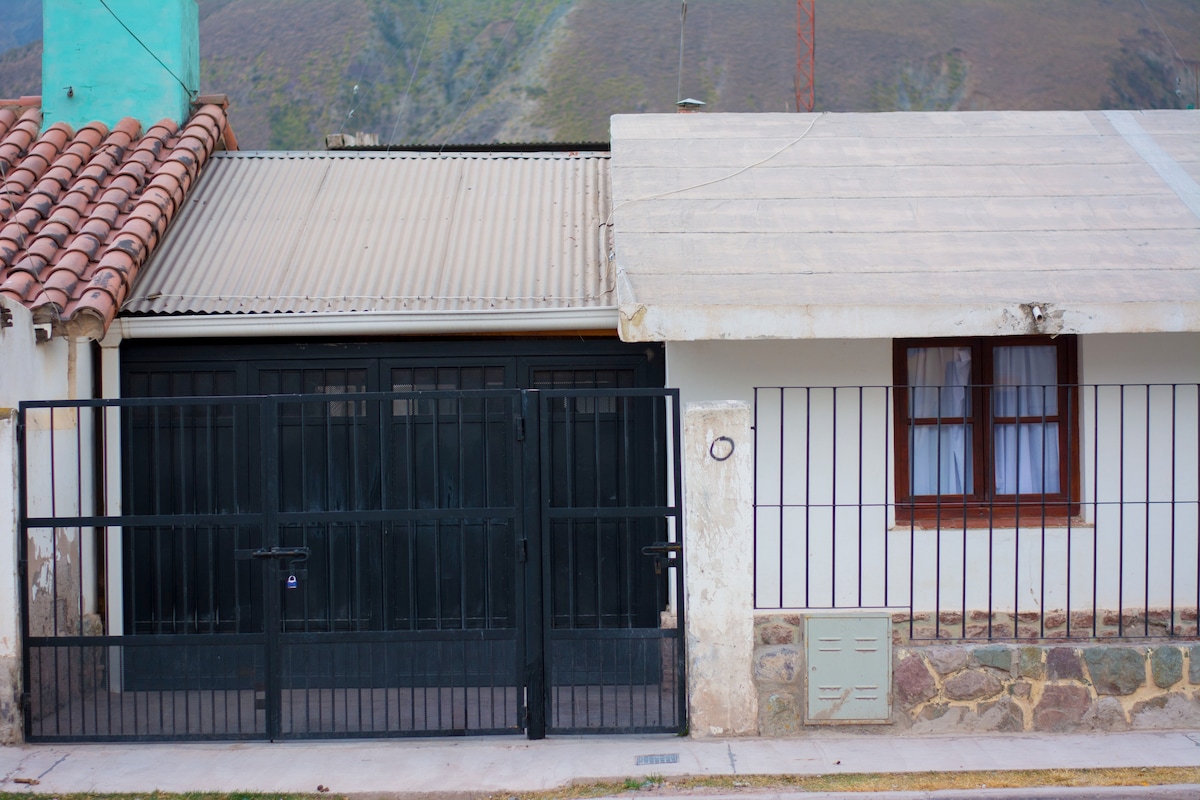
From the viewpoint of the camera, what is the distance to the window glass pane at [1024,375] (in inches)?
296

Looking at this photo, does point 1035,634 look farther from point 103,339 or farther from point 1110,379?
point 103,339

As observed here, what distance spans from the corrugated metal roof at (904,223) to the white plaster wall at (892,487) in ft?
1.99

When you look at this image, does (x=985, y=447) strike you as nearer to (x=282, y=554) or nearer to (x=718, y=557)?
(x=718, y=557)

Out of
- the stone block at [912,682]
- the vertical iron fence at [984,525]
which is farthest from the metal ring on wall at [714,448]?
the stone block at [912,682]

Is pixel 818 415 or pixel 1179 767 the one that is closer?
pixel 1179 767

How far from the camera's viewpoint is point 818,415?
727 cm

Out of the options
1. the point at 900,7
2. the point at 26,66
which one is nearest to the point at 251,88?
the point at 26,66

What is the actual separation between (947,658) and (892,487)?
143 centimetres

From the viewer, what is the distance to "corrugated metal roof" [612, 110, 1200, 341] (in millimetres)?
6512

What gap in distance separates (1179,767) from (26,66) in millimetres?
80201

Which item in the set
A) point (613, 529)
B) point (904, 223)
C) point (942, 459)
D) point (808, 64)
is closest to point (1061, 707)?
point (942, 459)

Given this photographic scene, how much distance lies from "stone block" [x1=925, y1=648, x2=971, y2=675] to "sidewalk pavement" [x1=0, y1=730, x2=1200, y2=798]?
16.5 inches

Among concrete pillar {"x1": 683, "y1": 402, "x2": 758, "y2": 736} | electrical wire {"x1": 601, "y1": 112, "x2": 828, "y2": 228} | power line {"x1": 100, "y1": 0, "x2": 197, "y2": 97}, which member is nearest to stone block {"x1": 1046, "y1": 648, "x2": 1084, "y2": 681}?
concrete pillar {"x1": 683, "y1": 402, "x2": 758, "y2": 736}

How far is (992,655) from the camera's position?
6234mm
